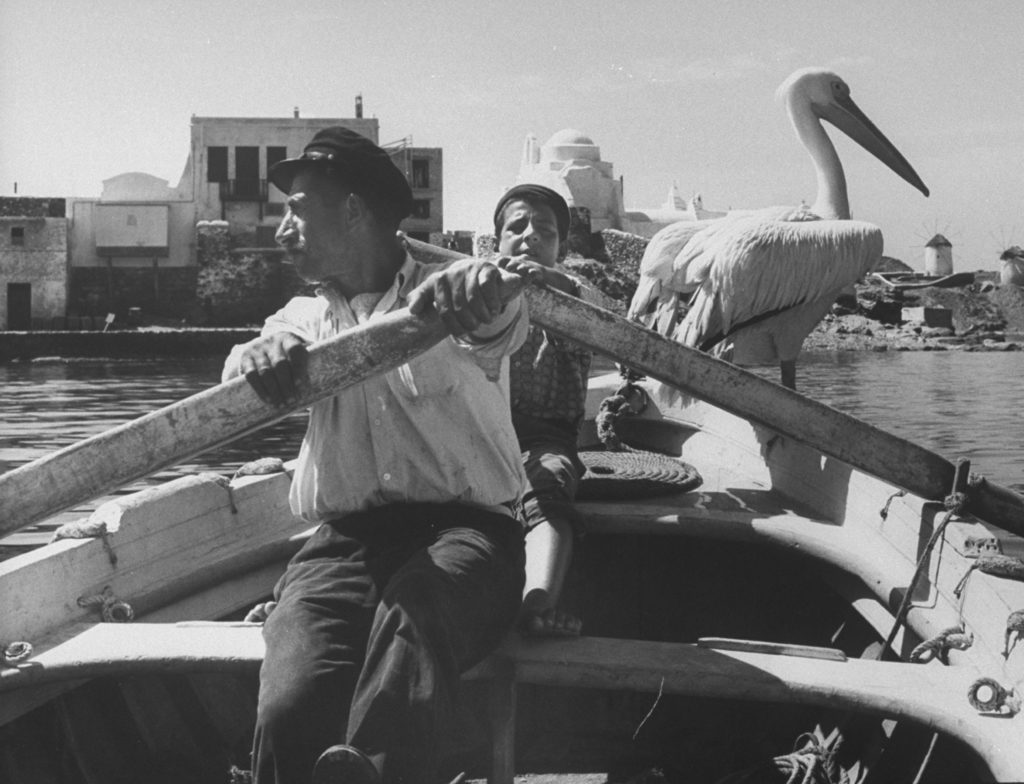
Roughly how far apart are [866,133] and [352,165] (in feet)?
19.9

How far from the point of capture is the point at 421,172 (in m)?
37.5

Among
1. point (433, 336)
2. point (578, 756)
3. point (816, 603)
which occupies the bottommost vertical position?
point (578, 756)

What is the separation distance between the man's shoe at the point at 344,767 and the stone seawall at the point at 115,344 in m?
29.9

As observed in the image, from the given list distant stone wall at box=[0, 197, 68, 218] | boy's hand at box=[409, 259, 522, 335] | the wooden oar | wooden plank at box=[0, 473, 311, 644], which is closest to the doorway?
distant stone wall at box=[0, 197, 68, 218]

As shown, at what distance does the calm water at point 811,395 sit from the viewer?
11820 mm

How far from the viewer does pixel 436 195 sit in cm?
3719

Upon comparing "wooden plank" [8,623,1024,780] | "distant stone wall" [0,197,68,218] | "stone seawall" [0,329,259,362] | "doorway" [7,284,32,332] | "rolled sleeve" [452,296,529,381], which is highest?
"distant stone wall" [0,197,68,218]

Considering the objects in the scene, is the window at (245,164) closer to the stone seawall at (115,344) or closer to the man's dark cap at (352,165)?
the stone seawall at (115,344)

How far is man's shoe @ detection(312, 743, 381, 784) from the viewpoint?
198cm

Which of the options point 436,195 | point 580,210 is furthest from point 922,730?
point 580,210

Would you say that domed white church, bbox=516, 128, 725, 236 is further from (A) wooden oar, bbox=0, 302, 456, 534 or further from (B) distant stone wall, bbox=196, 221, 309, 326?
(A) wooden oar, bbox=0, 302, 456, 534

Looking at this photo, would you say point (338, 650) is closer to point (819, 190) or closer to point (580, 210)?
point (819, 190)

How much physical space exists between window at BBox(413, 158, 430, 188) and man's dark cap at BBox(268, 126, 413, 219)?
34.9m

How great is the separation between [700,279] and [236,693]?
3.96 metres
